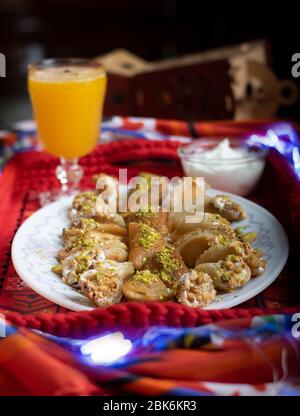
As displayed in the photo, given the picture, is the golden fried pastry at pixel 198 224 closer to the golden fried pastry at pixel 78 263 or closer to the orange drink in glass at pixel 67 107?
the golden fried pastry at pixel 78 263

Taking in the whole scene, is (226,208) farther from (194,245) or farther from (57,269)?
(57,269)

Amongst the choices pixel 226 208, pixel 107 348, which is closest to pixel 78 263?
pixel 107 348

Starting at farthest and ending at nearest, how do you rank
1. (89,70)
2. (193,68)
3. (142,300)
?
(193,68) < (89,70) < (142,300)

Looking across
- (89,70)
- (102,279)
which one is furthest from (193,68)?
(102,279)

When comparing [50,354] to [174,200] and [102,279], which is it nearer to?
[102,279]

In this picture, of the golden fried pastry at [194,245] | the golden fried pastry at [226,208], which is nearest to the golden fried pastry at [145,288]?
the golden fried pastry at [194,245]

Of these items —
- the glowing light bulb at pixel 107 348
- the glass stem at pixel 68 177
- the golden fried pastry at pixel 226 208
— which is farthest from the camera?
the glass stem at pixel 68 177
